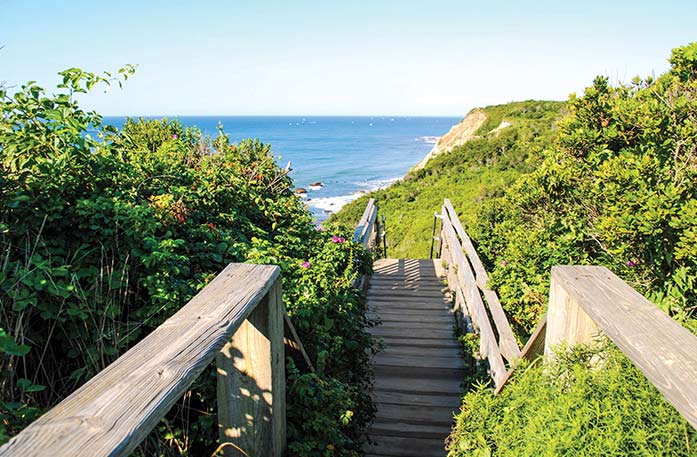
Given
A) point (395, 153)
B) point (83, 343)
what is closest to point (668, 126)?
point (83, 343)

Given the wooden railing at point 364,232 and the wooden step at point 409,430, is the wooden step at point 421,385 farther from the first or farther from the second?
the wooden railing at point 364,232

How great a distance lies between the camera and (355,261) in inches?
187

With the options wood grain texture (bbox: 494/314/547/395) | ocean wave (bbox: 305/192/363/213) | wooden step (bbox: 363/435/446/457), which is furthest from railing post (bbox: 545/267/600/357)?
ocean wave (bbox: 305/192/363/213)

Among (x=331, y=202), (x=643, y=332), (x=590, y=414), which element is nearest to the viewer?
(x=643, y=332)

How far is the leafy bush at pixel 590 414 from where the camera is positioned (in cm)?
128

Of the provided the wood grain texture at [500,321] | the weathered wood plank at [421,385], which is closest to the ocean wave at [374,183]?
the wood grain texture at [500,321]

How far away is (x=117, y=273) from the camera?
2426 millimetres

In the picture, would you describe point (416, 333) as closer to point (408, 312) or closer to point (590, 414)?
point (408, 312)

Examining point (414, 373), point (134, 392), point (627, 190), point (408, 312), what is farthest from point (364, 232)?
point (134, 392)

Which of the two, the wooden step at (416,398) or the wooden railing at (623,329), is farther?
the wooden step at (416,398)

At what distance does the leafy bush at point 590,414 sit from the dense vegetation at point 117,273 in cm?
84

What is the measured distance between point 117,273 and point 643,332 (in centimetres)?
225

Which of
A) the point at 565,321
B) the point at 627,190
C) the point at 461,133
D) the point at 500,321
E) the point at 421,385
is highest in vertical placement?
the point at 461,133

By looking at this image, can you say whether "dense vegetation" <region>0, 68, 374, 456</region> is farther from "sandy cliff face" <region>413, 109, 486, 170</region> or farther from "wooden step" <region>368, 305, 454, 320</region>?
"sandy cliff face" <region>413, 109, 486, 170</region>
